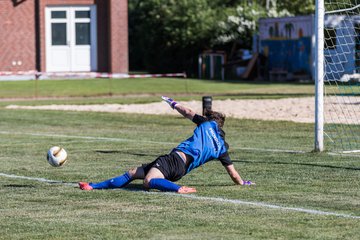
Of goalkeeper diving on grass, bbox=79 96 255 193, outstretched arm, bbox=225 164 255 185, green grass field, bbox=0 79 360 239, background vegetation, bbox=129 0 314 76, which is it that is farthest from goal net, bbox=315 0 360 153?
background vegetation, bbox=129 0 314 76

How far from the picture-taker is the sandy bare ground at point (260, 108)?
24828 mm

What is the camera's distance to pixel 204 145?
38.6ft

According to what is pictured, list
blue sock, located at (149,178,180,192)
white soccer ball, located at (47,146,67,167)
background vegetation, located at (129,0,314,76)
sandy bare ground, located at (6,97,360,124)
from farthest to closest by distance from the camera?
background vegetation, located at (129,0,314,76) → sandy bare ground, located at (6,97,360,124) → white soccer ball, located at (47,146,67,167) → blue sock, located at (149,178,180,192)

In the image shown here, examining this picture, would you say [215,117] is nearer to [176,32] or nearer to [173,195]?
[173,195]

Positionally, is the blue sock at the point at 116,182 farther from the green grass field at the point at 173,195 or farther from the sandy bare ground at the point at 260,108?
the sandy bare ground at the point at 260,108

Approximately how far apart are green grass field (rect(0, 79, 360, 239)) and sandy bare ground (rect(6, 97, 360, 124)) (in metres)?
2.24

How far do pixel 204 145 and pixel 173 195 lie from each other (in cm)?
76

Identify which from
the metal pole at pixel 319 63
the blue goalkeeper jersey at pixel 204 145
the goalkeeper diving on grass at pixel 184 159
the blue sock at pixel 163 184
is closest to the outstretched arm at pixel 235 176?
the goalkeeper diving on grass at pixel 184 159

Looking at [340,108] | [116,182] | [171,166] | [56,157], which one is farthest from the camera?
[340,108]

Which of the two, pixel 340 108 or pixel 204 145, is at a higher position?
pixel 204 145

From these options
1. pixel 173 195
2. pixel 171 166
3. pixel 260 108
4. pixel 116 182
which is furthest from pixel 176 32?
pixel 173 195

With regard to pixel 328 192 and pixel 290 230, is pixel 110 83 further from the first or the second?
pixel 290 230

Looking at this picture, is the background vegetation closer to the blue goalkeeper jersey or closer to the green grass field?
the green grass field

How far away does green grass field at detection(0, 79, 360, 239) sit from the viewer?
9.20 m
